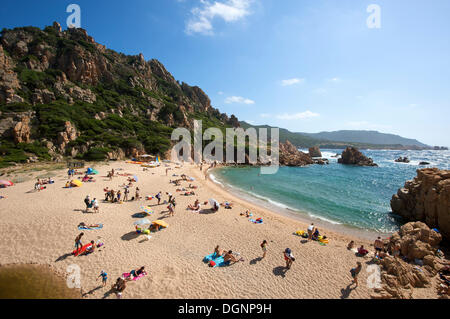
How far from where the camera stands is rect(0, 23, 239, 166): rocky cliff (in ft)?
97.8

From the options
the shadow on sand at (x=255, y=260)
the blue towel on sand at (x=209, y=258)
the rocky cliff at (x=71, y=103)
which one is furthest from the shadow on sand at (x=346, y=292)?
the rocky cliff at (x=71, y=103)

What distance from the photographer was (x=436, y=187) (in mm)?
13836

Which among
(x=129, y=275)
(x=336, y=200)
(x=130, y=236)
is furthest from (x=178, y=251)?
(x=336, y=200)

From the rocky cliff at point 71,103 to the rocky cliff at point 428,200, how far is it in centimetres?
3970

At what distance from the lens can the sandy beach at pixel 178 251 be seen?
24.3 feet

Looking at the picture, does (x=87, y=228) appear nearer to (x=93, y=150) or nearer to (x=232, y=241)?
(x=232, y=241)

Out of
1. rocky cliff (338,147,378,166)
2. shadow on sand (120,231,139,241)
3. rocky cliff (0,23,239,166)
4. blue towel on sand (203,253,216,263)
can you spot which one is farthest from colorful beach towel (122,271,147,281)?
rocky cliff (338,147,378,166)

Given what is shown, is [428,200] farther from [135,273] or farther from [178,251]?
[135,273]

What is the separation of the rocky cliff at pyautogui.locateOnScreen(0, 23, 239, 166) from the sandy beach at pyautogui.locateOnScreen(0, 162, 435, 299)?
19.5 metres

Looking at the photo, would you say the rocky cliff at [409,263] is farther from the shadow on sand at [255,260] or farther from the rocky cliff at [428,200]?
the shadow on sand at [255,260]

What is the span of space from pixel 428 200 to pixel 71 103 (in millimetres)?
61809

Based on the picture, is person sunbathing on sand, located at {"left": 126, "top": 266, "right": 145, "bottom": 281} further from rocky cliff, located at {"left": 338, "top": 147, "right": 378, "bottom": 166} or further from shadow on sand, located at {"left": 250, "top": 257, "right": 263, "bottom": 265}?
rocky cliff, located at {"left": 338, "top": 147, "right": 378, "bottom": 166}

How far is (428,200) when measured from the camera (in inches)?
552
